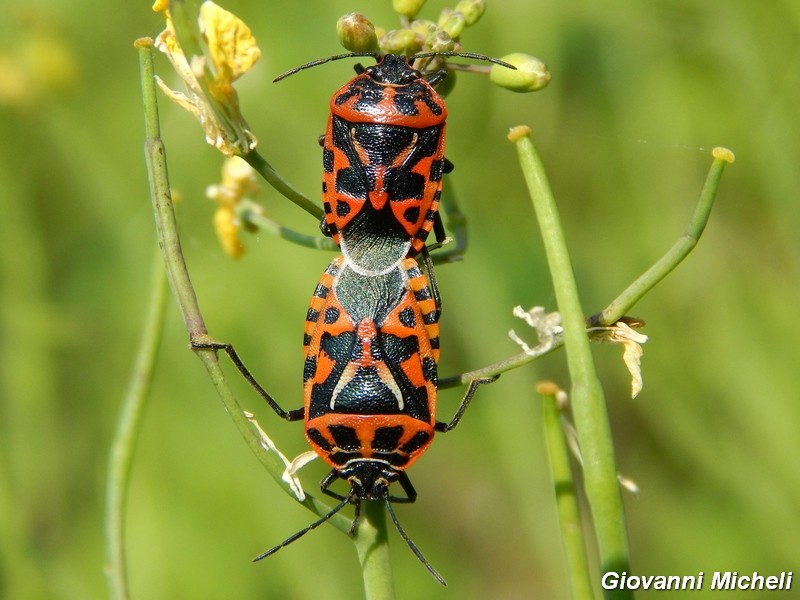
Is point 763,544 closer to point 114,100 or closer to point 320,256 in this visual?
point 320,256

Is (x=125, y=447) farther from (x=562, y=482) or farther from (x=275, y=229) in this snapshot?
(x=562, y=482)

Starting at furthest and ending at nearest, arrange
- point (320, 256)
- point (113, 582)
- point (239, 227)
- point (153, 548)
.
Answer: point (320, 256), point (153, 548), point (239, 227), point (113, 582)

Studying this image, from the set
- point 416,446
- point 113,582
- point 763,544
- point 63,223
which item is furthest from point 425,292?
point 63,223

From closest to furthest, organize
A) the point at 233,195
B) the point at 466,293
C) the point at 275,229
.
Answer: the point at 275,229, the point at 233,195, the point at 466,293

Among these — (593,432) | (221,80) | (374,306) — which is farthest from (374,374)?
(221,80)

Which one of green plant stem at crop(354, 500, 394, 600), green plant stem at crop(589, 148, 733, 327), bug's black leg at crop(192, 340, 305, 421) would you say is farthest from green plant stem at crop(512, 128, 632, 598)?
bug's black leg at crop(192, 340, 305, 421)
